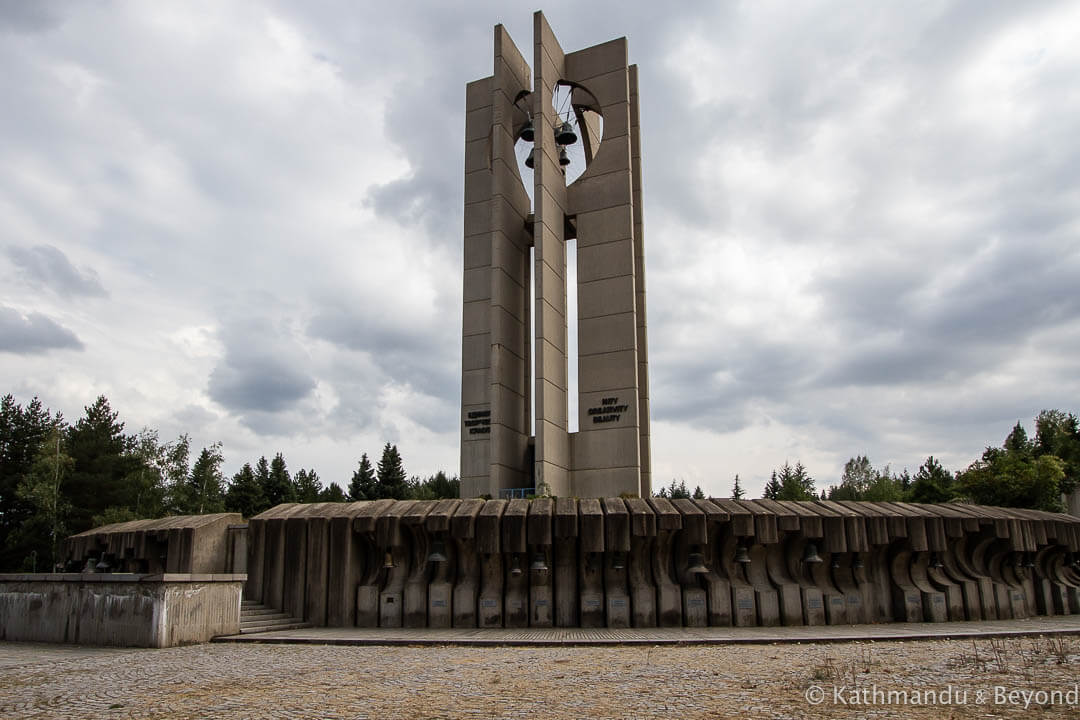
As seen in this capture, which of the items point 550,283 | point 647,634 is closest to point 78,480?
point 550,283

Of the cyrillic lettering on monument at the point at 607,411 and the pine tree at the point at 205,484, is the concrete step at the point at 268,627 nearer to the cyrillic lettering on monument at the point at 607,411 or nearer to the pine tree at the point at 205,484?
the cyrillic lettering on monument at the point at 607,411

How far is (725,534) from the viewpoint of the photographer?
51.0 feet

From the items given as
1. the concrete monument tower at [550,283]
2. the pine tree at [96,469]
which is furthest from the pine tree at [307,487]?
the concrete monument tower at [550,283]

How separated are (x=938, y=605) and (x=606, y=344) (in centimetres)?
1860

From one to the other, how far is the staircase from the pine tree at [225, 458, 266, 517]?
44.0 meters

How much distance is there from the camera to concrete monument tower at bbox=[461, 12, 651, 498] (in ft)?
105

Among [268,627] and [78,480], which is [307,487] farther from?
[268,627]

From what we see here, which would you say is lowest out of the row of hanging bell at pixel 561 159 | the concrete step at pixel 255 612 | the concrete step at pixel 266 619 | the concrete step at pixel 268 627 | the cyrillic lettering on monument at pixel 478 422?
the concrete step at pixel 268 627

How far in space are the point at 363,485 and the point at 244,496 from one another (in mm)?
9137

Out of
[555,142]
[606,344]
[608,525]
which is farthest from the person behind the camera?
[555,142]

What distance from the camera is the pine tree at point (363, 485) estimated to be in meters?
62.6

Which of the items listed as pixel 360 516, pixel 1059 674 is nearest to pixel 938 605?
pixel 1059 674

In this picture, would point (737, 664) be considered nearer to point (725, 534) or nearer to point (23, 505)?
point (725, 534)

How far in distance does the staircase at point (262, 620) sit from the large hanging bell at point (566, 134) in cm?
2450
